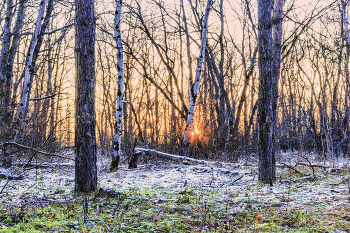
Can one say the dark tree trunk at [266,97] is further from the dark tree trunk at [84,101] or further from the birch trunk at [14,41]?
the birch trunk at [14,41]

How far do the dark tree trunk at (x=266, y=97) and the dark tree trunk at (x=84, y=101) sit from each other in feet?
11.0

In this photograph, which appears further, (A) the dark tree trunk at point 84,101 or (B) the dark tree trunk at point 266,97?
(B) the dark tree trunk at point 266,97

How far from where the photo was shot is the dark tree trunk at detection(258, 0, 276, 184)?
5.50 m

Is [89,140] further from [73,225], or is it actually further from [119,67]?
[119,67]

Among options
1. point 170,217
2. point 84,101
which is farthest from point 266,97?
point 84,101

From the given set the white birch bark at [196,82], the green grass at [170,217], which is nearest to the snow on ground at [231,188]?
the green grass at [170,217]

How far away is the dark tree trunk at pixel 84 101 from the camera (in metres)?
4.86

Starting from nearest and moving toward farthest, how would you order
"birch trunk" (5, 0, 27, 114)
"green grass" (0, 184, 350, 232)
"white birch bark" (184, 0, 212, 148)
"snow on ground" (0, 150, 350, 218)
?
"green grass" (0, 184, 350, 232)
"snow on ground" (0, 150, 350, 218)
"birch trunk" (5, 0, 27, 114)
"white birch bark" (184, 0, 212, 148)

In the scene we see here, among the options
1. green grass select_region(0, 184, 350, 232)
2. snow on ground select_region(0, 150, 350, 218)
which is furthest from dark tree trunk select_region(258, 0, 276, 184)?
green grass select_region(0, 184, 350, 232)

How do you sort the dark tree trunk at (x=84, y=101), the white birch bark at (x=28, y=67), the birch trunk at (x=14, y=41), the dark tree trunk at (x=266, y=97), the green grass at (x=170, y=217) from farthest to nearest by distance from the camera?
the birch trunk at (x=14, y=41) → the white birch bark at (x=28, y=67) → the dark tree trunk at (x=266, y=97) → the dark tree trunk at (x=84, y=101) → the green grass at (x=170, y=217)

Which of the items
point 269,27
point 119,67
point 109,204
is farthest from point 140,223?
point 119,67

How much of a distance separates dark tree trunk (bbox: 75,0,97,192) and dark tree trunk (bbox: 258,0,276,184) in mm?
3352

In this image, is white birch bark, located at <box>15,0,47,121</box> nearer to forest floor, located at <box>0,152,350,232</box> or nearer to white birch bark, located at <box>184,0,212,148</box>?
forest floor, located at <box>0,152,350,232</box>

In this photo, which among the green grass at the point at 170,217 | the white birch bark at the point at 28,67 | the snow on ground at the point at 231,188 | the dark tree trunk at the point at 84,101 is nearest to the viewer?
the green grass at the point at 170,217
